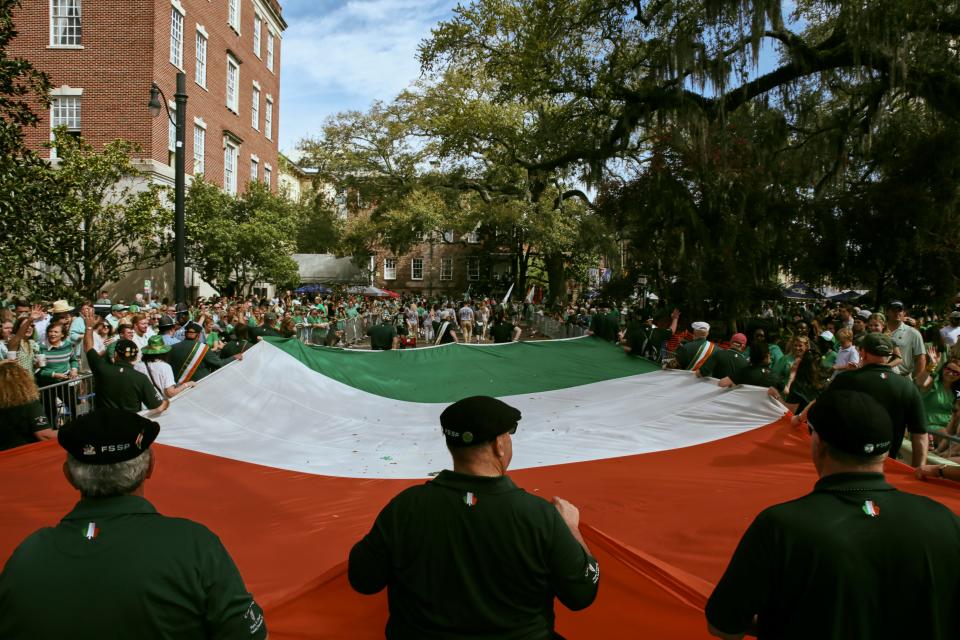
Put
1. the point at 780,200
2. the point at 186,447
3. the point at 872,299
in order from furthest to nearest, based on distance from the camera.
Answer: the point at 872,299 → the point at 780,200 → the point at 186,447

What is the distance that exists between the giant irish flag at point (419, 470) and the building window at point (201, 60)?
80.8 ft

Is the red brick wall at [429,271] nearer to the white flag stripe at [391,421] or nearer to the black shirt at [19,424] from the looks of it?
the white flag stripe at [391,421]

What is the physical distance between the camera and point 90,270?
787 inches

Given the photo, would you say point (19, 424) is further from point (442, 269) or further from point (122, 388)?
point (442, 269)

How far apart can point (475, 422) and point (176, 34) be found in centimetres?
2977

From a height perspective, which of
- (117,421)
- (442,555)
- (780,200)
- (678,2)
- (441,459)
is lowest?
(441,459)

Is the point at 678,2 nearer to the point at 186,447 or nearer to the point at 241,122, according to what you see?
the point at 186,447

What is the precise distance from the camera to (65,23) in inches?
1001

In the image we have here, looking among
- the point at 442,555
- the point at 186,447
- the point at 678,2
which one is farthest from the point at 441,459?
the point at 678,2

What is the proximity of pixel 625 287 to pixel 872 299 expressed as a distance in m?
7.54

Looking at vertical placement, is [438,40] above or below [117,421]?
above

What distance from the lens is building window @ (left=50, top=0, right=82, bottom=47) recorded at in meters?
25.3

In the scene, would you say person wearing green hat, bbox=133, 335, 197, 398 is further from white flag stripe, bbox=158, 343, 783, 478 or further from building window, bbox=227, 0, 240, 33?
building window, bbox=227, 0, 240, 33

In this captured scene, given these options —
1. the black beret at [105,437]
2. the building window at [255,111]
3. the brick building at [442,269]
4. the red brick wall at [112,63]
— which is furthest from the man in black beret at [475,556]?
the brick building at [442,269]
